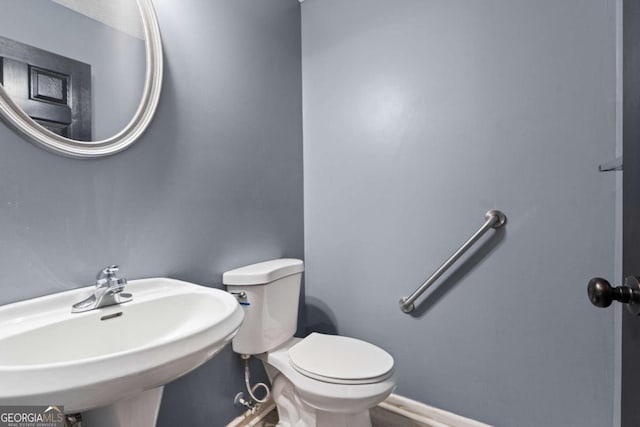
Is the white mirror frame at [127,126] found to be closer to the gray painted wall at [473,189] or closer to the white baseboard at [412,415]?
the gray painted wall at [473,189]

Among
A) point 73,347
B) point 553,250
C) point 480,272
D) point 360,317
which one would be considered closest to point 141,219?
point 73,347

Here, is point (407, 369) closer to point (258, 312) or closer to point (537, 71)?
point (258, 312)

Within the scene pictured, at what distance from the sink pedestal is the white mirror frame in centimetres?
66

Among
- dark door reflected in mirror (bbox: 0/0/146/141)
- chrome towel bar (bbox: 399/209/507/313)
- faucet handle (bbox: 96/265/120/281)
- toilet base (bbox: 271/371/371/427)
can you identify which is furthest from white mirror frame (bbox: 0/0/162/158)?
chrome towel bar (bbox: 399/209/507/313)

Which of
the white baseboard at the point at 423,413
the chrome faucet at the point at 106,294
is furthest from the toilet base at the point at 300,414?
the chrome faucet at the point at 106,294

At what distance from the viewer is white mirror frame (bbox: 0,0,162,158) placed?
72 centimetres

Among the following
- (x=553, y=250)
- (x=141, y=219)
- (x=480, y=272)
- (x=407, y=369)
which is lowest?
(x=407, y=369)

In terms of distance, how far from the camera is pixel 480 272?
3.93 feet

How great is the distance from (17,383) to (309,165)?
1.40 metres

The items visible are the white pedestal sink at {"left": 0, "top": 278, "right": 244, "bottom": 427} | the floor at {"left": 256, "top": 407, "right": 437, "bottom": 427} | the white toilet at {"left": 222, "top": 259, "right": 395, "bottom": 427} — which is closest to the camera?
the white pedestal sink at {"left": 0, "top": 278, "right": 244, "bottom": 427}

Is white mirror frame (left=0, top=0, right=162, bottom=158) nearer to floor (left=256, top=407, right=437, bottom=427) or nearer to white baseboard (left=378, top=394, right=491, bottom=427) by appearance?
floor (left=256, top=407, right=437, bottom=427)

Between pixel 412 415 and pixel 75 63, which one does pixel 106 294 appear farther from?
pixel 412 415

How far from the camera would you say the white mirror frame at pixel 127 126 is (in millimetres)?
718

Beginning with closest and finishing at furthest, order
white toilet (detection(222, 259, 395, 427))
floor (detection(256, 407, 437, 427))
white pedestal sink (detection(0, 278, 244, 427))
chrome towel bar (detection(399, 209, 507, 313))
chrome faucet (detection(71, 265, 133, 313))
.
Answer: white pedestal sink (detection(0, 278, 244, 427))
chrome faucet (detection(71, 265, 133, 313))
white toilet (detection(222, 259, 395, 427))
chrome towel bar (detection(399, 209, 507, 313))
floor (detection(256, 407, 437, 427))
